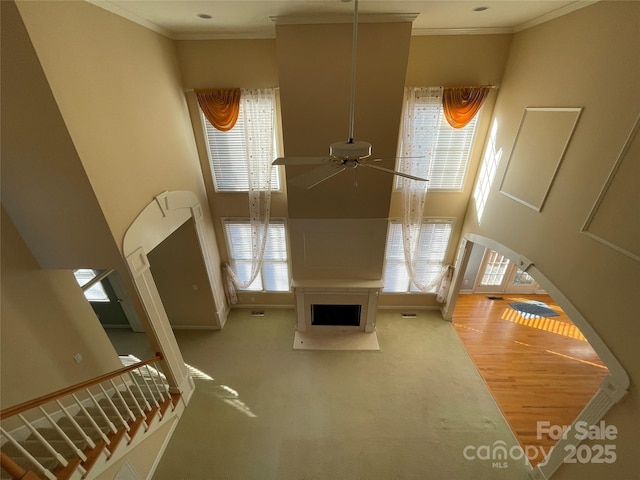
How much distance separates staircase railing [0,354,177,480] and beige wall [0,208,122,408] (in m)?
0.28

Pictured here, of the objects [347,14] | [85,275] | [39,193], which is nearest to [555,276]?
[347,14]

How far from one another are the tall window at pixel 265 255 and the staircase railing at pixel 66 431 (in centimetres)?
252

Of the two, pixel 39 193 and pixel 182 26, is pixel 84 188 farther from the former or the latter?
pixel 182 26

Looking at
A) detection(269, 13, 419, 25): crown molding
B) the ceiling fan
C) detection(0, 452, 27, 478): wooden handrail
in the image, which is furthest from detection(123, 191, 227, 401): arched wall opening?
detection(269, 13, 419, 25): crown molding

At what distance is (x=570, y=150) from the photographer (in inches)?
123

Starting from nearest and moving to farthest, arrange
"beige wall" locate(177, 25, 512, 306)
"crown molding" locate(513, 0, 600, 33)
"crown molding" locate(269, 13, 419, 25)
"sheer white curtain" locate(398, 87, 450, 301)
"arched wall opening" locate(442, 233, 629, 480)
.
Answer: "arched wall opening" locate(442, 233, 629, 480)
"crown molding" locate(513, 0, 600, 33)
"crown molding" locate(269, 13, 419, 25)
"beige wall" locate(177, 25, 512, 306)
"sheer white curtain" locate(398, 87, 450, 301)

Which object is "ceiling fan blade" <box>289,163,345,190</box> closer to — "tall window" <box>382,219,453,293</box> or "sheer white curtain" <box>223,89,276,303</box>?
"sheer white curtain" <box>223,89,276,303</box>

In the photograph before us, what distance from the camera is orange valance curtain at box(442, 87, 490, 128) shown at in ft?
14.5

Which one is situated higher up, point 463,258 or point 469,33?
point 469,33

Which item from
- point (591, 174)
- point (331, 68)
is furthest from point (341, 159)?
point (591, 174)

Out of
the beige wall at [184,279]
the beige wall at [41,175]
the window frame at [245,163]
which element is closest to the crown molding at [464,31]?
the window frame at [245,163]

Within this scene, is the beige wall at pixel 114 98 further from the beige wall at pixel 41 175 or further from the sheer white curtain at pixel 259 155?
the sheer white curtain at pixel 259 155

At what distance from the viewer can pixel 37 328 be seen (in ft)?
10.3

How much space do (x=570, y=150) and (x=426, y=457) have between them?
13.8 feet
